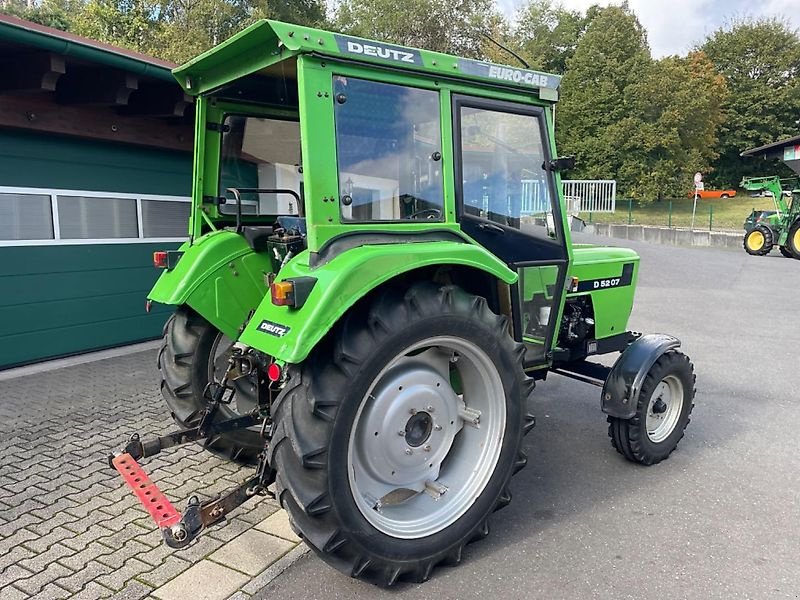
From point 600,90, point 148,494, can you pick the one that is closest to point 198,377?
point 148,494

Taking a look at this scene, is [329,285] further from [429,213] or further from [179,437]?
[179,437]

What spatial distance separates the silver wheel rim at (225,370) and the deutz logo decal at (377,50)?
72.1 inches

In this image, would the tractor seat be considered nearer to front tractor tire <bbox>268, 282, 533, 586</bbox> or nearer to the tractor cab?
the tractor cab

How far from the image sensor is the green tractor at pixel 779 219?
1708cm

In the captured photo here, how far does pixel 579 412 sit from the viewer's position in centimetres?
494

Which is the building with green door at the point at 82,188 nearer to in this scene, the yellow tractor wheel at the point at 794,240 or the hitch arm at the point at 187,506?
the hitch arm at the point at 187,506

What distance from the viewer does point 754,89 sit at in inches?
1486

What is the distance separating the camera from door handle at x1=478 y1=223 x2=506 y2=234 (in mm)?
3259

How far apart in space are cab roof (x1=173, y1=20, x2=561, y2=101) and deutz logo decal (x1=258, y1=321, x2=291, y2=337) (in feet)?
3.69

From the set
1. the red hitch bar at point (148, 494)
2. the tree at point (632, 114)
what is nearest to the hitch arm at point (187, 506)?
the red hitch bar at point (148, 494)

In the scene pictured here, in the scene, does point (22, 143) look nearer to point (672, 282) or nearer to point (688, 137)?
point (672, 282)

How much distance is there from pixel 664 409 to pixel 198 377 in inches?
115

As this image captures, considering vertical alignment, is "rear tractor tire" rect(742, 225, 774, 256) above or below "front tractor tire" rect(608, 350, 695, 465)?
above

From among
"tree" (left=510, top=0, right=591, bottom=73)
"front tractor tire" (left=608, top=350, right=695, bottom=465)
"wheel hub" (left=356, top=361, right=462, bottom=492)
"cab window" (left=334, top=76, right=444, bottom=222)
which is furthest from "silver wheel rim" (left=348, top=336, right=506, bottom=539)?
"tree" (left=510, top=0, right=591, bottom=73)
